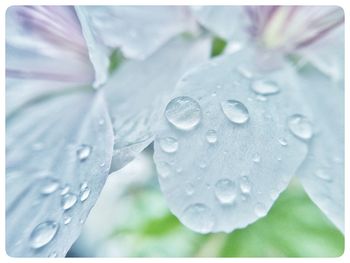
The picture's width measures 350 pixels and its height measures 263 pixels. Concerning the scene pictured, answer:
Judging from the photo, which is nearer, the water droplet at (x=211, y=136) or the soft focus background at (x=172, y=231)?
the water droplet at (x=211, y=136)

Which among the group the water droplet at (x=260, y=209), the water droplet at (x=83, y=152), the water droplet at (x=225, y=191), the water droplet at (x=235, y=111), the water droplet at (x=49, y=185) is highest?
the water droplet at (x=235, y=111)

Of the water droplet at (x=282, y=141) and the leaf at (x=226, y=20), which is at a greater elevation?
the leaf at (x=226, y=20)

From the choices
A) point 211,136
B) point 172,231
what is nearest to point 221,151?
point 211,136

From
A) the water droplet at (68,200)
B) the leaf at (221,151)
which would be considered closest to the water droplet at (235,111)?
the leaf at (221,151)

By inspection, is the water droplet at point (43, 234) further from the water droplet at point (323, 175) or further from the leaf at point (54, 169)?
the water droplet at point (323, 175)

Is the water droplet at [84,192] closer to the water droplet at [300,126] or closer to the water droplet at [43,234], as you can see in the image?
the water droplet at [43,234]

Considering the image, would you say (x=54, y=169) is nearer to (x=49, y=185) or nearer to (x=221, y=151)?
(x=49, y=185)

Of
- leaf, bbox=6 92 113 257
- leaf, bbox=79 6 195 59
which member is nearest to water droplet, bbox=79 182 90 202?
leaf, bbox=6 92 113 257
